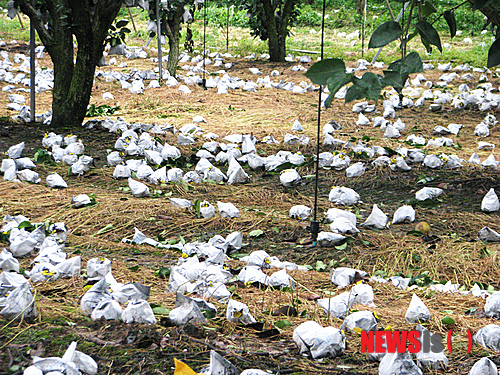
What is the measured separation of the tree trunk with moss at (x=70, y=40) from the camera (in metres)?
4.28

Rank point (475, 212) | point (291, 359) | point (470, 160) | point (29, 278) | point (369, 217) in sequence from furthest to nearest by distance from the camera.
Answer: point (470, 160)
point (475, 212)
point (369, 217)
point (29, 278)
point (291, 359)

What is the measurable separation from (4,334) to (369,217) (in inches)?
68.2

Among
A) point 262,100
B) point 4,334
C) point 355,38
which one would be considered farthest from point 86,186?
point 355,38

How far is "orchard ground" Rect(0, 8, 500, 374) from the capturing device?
133 cm

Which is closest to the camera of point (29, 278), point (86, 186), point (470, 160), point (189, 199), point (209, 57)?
point (29, 278)

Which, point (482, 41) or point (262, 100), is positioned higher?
point (482, 41)

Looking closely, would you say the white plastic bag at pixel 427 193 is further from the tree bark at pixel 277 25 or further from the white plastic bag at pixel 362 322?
the tree bark at pixel 277 25

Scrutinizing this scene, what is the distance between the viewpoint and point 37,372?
1.15 meters

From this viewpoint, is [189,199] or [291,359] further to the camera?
[189,199]

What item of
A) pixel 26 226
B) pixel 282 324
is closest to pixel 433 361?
pixel 282 324

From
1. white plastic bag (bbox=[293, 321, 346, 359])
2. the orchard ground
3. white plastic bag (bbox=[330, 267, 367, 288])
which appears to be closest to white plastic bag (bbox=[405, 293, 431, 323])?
the orchard ground

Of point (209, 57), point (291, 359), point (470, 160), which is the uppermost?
point (209, 57)

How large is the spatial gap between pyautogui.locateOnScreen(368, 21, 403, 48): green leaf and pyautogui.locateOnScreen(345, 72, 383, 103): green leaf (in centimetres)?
8

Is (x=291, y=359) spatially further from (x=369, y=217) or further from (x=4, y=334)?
(x=369, y=217)
